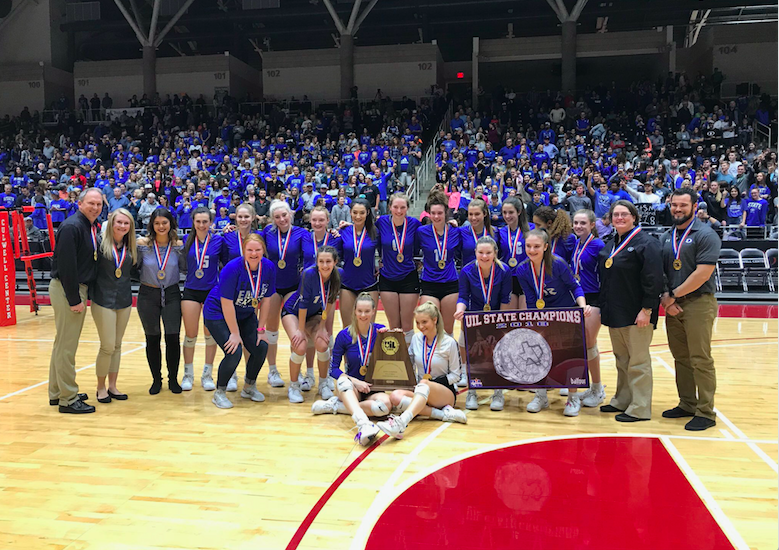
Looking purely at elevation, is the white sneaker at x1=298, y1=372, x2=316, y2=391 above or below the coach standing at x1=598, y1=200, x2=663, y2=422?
below

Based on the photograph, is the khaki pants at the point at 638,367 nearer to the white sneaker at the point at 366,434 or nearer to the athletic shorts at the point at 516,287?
the athletic shorts at the point at 516,287

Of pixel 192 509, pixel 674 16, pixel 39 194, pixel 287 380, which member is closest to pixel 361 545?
pixel 192 509

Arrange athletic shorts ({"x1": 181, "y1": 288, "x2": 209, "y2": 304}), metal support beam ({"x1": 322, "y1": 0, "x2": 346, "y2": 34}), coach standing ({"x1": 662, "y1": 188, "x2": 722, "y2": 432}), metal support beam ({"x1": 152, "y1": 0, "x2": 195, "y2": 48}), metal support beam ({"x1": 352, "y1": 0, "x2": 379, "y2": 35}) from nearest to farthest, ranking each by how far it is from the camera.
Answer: coach standing ({"x1": 662, "y1": 188, "x2": 722, "y2": 432}) → athletic shorts ({"x1": 181, "y1": 288, "x2": 209, "y2": 304}) → metal support beam ({"x1": 352, "y1": 0, "x2": 379, "y2": 35}) → metal support beam ({"x1": 322, "y1": 0, "x2": 346, "y2": 34}) → metal support beam ({"x1": 152, "y1": 0, "x2": 195, "y2": 48})

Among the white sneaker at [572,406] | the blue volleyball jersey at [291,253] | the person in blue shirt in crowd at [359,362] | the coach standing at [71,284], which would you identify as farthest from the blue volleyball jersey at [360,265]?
the coach standing at [71,284]

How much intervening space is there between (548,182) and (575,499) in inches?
444

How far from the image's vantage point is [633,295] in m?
4.99

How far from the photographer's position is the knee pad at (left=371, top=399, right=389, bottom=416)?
4.89 meters

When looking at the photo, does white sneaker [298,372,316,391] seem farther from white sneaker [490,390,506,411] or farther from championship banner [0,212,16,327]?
championship banner [0,212,16,327]

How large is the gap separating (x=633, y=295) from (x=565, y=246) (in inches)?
32.9

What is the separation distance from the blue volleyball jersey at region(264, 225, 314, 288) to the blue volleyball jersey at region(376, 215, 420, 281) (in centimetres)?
68

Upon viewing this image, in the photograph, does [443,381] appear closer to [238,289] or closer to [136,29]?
[238,289]

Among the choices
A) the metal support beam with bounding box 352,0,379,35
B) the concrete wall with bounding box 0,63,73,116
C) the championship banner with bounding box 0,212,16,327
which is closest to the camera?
the championship banner with bounding box 0,212,16,327

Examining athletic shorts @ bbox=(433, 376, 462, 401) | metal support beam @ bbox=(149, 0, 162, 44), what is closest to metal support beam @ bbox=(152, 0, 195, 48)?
metal support beam @ bbox=(149, 0, 162, 44)

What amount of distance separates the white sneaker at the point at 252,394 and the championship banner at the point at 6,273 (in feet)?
20.2
